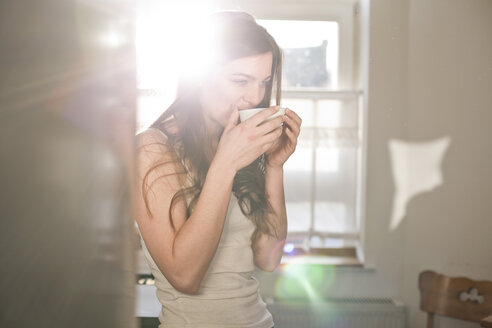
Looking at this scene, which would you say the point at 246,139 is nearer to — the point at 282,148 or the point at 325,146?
the point at 282,148

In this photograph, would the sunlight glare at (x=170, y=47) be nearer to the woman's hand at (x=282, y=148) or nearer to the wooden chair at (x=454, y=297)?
the woman's hand at (x=282, y=148)

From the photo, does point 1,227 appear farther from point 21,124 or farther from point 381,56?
point 381,56

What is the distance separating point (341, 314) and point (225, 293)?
2.36 ft

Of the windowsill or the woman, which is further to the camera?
the windowsill

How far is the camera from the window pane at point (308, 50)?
0.68 meters

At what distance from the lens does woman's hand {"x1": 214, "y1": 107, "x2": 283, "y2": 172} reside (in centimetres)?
43

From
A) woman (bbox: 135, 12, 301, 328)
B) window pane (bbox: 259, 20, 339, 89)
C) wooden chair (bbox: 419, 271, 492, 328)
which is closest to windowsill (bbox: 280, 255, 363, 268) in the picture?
wooden chair (bbox: 419, 271, 492, 328)

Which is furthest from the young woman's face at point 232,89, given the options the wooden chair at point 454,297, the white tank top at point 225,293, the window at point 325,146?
A: the wooden chair at point 454,297

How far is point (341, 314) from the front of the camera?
3.63 feet

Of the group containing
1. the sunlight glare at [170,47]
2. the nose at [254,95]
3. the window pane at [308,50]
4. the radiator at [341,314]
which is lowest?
the radiator at [341,314]

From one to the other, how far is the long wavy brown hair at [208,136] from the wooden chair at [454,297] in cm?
66

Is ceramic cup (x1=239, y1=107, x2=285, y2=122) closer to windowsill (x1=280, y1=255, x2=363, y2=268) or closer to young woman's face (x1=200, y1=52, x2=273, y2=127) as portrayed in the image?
young woman's face (x1=200, y1=52, x2=273, y2=127)

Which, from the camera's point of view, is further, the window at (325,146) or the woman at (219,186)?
the window at (325,146)

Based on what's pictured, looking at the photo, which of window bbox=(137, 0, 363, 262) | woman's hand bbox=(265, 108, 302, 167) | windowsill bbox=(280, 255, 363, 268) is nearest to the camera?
woman's hand bbox=(265, 108, 302, 167)
